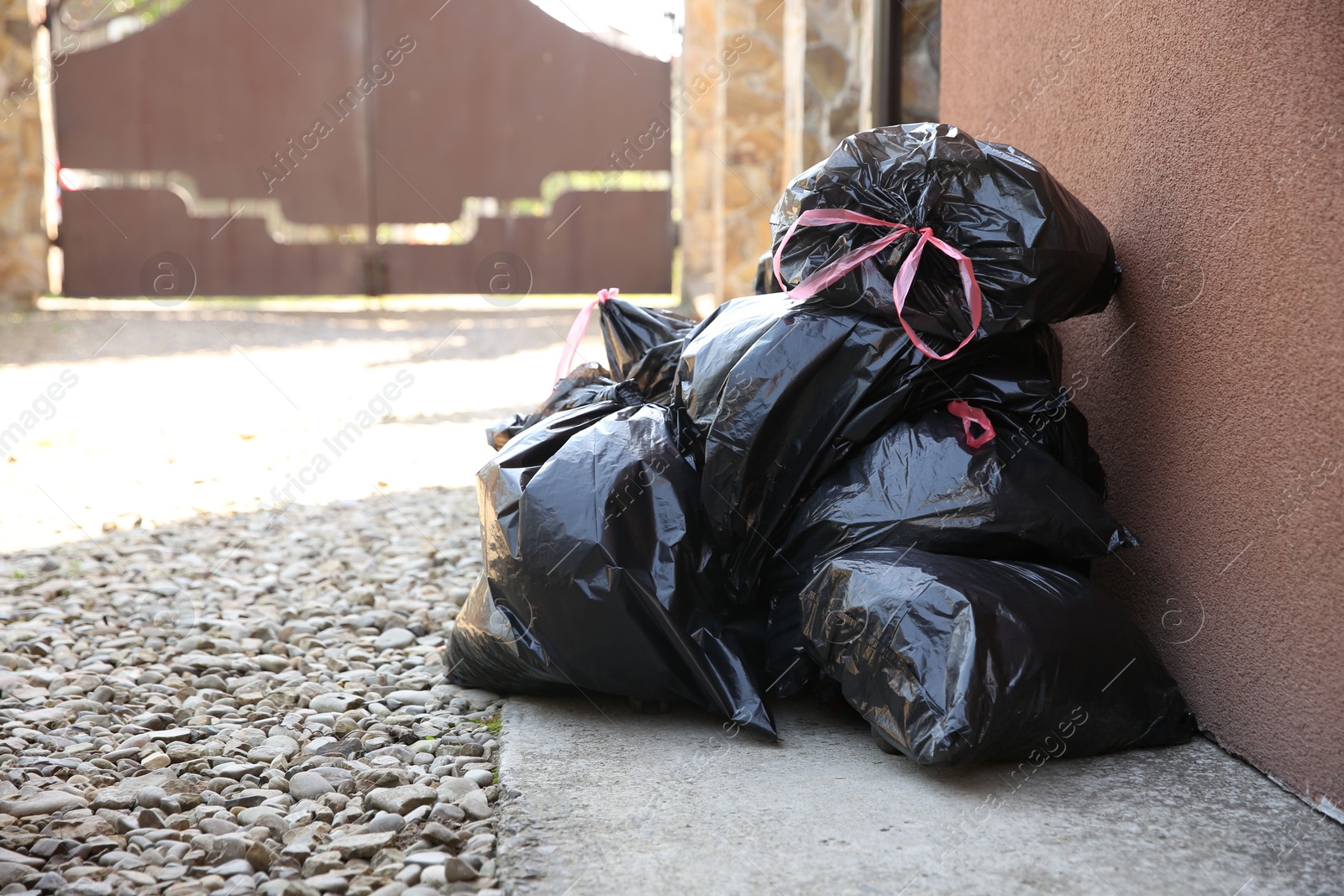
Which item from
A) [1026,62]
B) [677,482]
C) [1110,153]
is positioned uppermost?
[1026,62]

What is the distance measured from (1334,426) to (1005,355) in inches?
24.3

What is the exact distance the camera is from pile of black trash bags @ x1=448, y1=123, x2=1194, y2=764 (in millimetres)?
1867

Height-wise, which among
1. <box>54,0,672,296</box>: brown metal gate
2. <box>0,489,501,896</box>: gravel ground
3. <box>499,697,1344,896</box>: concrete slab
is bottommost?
<box>0,489,501,896</box>: gravel ground

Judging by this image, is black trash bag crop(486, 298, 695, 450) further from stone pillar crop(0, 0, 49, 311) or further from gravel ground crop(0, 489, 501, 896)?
stone pillar crop(0, 0, 49, 311)

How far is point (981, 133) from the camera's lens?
287 cm

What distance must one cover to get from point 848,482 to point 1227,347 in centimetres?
68

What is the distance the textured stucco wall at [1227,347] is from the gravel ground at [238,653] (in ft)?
4.04

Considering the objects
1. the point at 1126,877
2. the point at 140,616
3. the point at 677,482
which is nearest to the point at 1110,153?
the point at 677,482

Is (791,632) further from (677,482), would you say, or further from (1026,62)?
(1026,62)

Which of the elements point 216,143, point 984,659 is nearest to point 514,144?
point 216,143

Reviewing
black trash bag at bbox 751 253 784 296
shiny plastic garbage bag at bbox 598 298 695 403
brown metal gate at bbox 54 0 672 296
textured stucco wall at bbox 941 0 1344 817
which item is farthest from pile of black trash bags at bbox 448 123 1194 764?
brown metal gate at bbox 54 0 672 296

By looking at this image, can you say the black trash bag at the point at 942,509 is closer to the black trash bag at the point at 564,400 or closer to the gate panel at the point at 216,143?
the black trash bag at the point at 564,400

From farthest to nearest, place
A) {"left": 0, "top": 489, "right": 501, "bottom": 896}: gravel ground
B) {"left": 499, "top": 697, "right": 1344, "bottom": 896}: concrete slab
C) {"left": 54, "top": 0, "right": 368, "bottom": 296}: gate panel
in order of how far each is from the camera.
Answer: {"left": 54, "top": 0, "right": 368, "bottom": 296}: gate panel
{"left": 0, "top": 489, "right": 501, "bottom": 896}: gravel ground
{"left": 499, "top": 697, "right": 1344, "bottom": 896}: concrete slab

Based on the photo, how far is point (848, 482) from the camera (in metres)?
2.02
